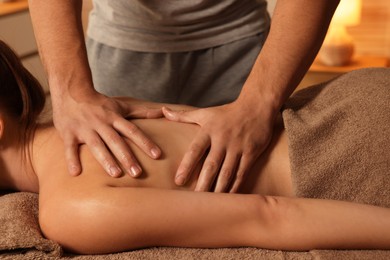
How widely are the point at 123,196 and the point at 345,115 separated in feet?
1.89

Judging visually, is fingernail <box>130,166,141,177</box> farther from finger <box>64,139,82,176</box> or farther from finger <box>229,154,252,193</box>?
finger <box>229,154,252,193</box>

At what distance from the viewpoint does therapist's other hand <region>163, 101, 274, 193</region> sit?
50.4 inches

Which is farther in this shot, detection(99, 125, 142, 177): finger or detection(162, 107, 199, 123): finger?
detection(162, 107, 199, 123): finger

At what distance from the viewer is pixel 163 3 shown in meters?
1.76

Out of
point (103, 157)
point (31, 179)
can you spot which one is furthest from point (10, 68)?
point (103, 157)

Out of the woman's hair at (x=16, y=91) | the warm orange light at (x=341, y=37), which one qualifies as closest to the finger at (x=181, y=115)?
the woman's hair at (x=16, y=91)

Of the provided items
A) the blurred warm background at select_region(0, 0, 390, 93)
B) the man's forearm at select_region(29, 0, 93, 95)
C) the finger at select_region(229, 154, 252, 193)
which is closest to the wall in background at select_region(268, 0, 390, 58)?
the blurred warm background at select_region(0, 0, 390, 93)

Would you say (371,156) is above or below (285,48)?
below

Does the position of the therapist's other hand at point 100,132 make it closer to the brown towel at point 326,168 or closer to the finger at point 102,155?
the finger at point 102,155

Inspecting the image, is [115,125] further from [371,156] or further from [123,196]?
[371,156]

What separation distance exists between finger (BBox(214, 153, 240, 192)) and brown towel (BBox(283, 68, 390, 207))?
0.46 ft

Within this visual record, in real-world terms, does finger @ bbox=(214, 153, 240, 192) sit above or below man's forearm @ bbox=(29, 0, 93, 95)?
below

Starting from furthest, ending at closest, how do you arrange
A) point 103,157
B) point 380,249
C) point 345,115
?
point 345,115
point 103,157
point 380,249

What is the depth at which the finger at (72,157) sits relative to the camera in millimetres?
1266
